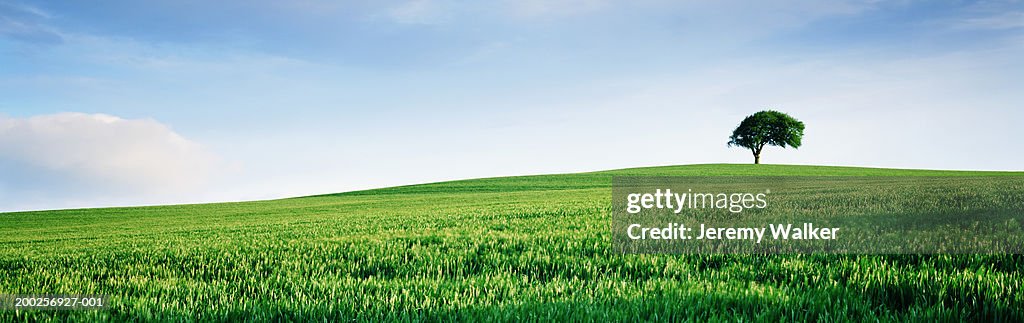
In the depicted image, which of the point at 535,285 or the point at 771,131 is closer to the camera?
the point at 535,285

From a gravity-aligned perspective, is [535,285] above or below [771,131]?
below

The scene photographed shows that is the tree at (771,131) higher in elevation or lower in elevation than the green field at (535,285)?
higher

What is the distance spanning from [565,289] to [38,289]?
6560 millimetres

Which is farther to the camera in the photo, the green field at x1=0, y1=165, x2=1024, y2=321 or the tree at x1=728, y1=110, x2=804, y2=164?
the tree at x1=728, y1=110, x2=804, y2=164

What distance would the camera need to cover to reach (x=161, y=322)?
4574 millimetres

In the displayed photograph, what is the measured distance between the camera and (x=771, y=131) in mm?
97750

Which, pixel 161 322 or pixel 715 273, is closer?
pixel 161 322

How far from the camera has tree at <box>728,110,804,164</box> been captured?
318ft

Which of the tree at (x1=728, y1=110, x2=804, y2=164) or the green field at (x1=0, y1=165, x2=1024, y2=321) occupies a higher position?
the tree at (x1=728, y1=110, x2=804, y2=164)

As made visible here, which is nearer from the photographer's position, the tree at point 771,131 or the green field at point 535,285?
the green field at point 535,285

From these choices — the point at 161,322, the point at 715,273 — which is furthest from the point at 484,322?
the point at 715,273

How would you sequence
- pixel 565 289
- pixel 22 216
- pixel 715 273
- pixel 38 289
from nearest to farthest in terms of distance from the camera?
pixel 565 289 → pixel 715 273 → pixel 38 289 → pixel 22 216

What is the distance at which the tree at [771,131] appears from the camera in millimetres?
97062

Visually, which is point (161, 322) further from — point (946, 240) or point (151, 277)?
point (946, 240)
